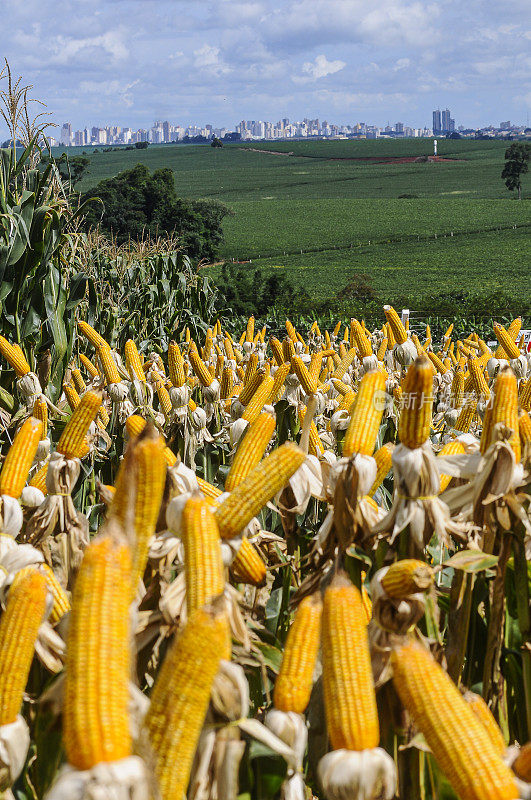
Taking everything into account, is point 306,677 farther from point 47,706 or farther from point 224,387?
point 224,387

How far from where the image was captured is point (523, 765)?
1402 millimetres

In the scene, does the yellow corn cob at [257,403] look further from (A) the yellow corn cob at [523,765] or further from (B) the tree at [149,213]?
(B) the tree at [149,213]

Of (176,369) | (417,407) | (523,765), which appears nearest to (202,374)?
(176,369)

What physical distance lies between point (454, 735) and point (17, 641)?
88 centimetres

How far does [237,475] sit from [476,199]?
4138 inches

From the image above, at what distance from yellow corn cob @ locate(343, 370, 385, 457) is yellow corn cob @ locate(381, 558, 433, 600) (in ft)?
1.72

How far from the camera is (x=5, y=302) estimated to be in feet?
23.3

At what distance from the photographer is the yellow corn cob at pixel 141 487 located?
1.44m

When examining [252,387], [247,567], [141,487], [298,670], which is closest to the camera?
[141,487]

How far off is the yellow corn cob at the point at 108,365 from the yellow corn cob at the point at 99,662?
4.40 metres

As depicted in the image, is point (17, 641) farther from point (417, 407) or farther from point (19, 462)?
point (417, 407)

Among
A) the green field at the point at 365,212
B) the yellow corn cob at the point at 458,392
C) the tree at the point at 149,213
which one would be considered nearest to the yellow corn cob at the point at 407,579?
Answer: the yellow corn cob at the point at 458,392

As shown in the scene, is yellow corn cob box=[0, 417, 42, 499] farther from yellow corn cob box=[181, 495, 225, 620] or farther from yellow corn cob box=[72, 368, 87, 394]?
yellow corn cob box=[72, 368, 87, 394]

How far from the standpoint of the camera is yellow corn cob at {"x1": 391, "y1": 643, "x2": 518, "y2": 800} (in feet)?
4.34
